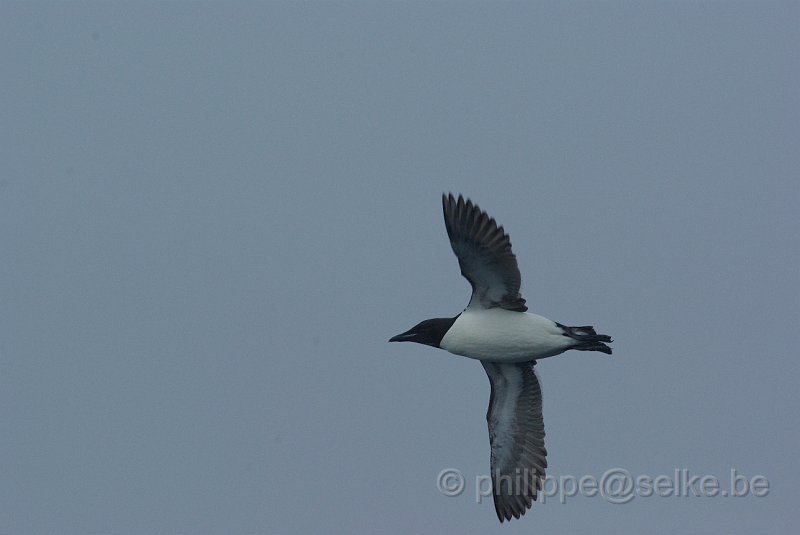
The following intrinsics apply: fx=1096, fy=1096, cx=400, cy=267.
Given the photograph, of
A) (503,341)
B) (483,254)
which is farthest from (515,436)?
(483,254)

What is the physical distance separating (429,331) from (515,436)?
2.30m

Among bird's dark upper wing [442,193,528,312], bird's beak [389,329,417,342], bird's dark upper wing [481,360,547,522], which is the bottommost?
bird's dark upper wing [481,360,547,522]

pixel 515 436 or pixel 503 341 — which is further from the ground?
pixel 503 341

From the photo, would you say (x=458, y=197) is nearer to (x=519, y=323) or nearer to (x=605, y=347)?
(x=519, y=323)

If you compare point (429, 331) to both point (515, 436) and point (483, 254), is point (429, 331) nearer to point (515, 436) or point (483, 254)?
point (483, 254)

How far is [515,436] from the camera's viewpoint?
54.3 ft

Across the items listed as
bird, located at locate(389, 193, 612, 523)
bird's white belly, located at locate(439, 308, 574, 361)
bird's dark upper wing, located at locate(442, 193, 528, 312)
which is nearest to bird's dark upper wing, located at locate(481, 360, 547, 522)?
bird, located at locate(389, 193, 612, 523)

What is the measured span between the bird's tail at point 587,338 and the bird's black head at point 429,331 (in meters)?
1.63

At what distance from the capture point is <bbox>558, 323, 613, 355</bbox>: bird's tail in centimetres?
1502

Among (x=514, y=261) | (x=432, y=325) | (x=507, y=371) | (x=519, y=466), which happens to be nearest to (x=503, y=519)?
(x=519, y=466)

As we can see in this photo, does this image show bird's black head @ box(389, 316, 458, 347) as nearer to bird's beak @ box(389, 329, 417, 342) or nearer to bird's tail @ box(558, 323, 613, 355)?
bird's beak @ box(389, 329, 417, 342)

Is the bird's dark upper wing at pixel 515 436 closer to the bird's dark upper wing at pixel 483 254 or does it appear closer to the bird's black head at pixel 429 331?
the bird's black head at pixel 429 331

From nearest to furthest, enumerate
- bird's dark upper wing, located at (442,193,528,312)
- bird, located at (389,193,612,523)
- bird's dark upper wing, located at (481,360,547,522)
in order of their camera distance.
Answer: bird's dark upper wing, located at (442,193,528,312), bird, located at (389,193,612,523), bird's dark upper wing, located at (481,360,547,522)

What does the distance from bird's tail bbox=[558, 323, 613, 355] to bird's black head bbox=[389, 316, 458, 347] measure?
5.36 ft
